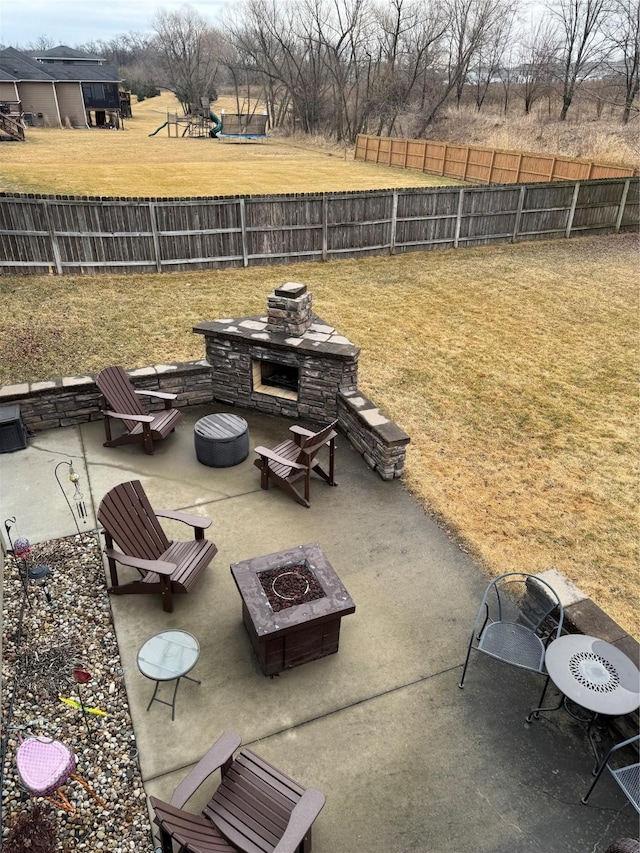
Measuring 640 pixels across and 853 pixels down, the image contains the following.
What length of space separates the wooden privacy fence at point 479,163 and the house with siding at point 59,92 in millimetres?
27584

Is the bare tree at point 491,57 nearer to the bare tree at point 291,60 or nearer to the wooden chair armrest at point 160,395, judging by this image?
the bare tree at point 291,60

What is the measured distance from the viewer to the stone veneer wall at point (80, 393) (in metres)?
6.80

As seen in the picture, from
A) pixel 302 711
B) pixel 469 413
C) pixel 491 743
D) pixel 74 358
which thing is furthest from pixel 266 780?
pixel 74 358

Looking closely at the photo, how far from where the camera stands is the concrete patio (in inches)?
126

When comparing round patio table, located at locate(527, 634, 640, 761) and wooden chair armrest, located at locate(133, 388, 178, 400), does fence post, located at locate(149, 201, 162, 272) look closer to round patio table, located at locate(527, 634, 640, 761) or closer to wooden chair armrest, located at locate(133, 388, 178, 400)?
wooden chair armrest, located at locate(133, 388, 178, 400)

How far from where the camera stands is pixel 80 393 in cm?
700

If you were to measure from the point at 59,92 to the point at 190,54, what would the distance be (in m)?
29.4

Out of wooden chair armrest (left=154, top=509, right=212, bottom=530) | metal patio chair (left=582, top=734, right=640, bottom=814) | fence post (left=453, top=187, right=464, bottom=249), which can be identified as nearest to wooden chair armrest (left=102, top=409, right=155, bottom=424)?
wooden chair armrest (left=154, top=509, right=212, bottom=530)

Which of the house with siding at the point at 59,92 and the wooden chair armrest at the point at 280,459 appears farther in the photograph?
the house with siding at the point at 59,92

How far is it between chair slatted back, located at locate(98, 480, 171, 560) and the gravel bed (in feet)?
1.64

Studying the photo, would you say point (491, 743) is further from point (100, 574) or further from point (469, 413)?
point (469, 413)

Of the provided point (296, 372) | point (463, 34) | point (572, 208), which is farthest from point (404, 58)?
point (296, 372)

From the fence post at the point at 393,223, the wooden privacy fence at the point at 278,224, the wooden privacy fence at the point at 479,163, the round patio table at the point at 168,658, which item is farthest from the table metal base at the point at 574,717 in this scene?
the wooden privacy fence at the point at 479,163

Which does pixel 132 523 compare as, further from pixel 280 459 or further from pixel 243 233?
pixel 243 233
